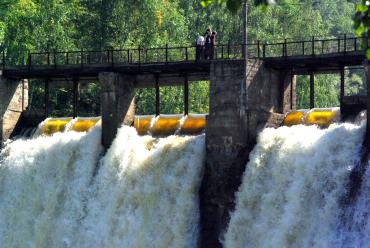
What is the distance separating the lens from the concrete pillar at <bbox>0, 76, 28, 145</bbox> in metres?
38.0

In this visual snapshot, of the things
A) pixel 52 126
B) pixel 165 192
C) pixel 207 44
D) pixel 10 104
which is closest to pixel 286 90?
pixel 207 44

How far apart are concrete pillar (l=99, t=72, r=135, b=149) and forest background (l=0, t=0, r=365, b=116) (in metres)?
10.5

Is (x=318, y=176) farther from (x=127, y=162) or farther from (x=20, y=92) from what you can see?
(x=20, y=92)

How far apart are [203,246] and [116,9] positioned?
24594 millimetres

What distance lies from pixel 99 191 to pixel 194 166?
410 centimetres

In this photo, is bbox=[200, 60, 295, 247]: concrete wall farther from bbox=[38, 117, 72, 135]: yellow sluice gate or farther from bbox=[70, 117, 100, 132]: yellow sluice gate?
bbox=[38, 117, 72, 135]: yellow sluice gate

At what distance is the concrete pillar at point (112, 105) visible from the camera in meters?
35.0

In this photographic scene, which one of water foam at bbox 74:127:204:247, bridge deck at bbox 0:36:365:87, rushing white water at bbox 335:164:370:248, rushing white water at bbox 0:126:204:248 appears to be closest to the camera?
rushing white water at bbox 335:164:370:248

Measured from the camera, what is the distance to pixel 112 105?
35062mm

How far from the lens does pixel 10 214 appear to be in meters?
35.7

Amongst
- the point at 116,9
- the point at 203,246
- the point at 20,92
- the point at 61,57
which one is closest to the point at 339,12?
the point at 116,9

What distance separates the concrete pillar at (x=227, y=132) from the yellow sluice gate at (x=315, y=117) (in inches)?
27.5

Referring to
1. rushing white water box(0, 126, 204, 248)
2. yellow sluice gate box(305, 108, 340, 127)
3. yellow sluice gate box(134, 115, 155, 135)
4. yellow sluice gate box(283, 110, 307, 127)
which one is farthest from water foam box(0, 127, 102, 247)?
yellow sluice gate box(305, 108, 340, 127)

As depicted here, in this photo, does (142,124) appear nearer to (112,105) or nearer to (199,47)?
(112,105)
